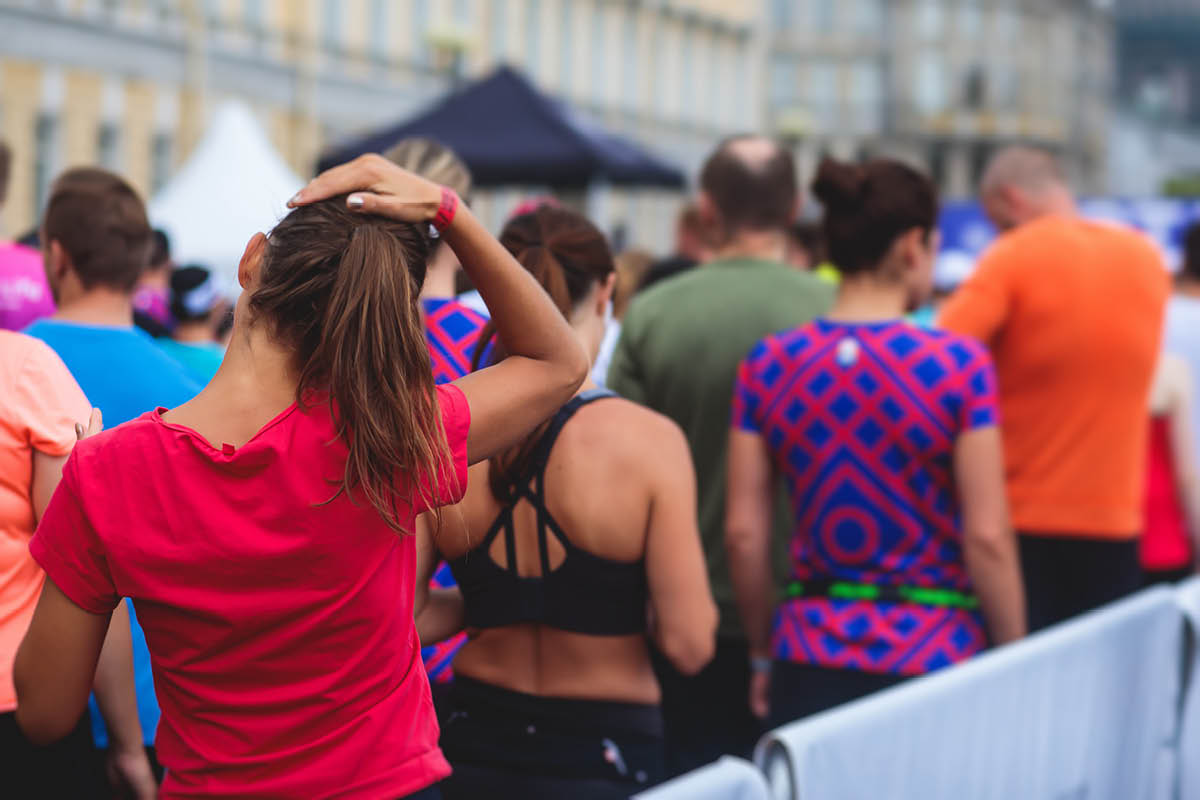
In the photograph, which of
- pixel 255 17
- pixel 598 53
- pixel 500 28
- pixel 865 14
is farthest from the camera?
pixel 865 14

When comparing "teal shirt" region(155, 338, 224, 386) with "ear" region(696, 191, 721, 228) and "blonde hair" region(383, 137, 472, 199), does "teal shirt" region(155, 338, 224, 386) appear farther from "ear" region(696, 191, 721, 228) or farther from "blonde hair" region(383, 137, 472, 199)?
"ear" region(696, 191, 721, 228)

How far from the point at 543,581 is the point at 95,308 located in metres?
1.12

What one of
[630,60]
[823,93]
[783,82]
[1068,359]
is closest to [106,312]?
[1068,359]

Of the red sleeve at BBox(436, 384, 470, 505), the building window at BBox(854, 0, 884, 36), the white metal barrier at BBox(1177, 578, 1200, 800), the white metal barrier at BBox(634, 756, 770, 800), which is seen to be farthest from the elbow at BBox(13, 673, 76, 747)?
the building window at BBox(854, 0, 884, 36)

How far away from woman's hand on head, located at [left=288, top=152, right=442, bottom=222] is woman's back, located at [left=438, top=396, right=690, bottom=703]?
872mm

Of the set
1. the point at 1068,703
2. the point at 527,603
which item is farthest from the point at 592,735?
the point at 1068,703

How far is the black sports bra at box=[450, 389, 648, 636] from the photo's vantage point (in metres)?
2.84

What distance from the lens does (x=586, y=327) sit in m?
3.13

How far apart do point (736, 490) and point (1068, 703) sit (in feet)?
3.09

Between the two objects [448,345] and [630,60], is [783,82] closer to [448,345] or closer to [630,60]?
[630,60]

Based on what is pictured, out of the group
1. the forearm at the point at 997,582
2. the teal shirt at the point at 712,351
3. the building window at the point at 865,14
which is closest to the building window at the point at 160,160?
the teal shirt at the point at 712,351

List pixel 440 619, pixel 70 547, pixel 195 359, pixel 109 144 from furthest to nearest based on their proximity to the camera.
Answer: pixel 109 144
pixel 195 359
pixel 440 619
pixel 70 547

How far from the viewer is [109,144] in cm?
2580

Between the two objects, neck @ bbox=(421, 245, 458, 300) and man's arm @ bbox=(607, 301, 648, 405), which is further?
man's arm @ bbox=(607, 301, 648, 405)
